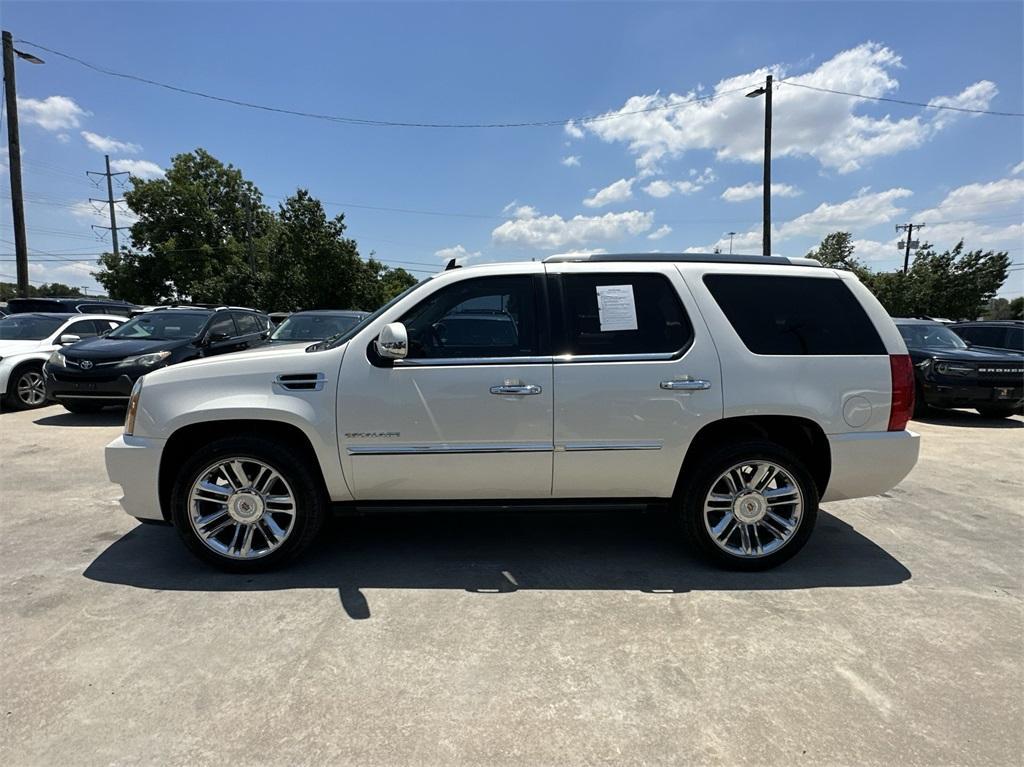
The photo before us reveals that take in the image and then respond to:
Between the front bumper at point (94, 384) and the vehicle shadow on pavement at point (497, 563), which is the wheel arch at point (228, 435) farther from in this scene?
the front bumper at point (94, 384)

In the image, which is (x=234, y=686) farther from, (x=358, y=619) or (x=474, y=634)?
(x=474, y=634)

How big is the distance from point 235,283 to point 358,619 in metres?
35.0

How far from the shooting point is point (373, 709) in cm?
231

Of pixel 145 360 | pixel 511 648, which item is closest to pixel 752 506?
pixel 511 648

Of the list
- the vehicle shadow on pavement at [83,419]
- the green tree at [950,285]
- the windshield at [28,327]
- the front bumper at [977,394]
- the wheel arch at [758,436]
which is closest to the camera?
the wheel arch at [758,436]

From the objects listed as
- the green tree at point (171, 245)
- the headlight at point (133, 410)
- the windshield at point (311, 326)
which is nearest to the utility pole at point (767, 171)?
the windshield at point (311, 326)

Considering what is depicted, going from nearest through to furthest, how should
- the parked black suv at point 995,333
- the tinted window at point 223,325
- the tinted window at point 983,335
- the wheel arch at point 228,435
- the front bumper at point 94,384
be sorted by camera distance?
the wheel arch at point 228,435
the front bumper at point 94,384
the tinted window at point 223,325
the parked black suv at point 995,333
the tinted window at point 983,335

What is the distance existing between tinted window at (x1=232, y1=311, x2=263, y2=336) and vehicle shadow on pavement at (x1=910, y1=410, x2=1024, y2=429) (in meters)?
11.4

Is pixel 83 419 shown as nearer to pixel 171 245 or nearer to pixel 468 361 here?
pixel 468 361

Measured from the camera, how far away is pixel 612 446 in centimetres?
338

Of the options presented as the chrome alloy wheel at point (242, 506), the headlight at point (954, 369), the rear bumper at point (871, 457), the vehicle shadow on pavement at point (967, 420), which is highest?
the headlight at point (954, 369)

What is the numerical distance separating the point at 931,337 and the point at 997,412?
5.06 feet

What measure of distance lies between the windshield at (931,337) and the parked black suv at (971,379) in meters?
0.49

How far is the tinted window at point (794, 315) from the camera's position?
11.3 ft
